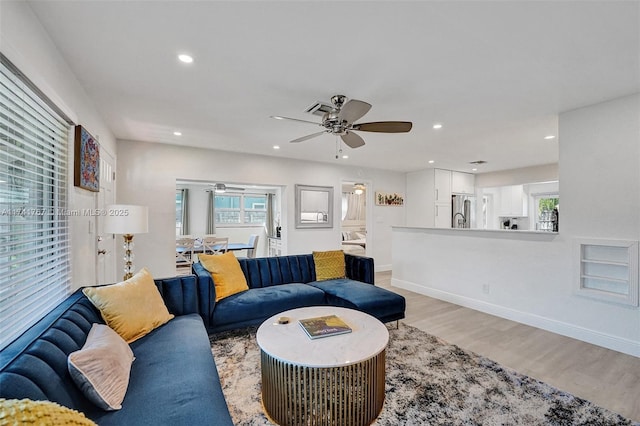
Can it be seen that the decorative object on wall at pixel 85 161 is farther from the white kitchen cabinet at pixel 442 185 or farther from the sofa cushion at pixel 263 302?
the white kitchen cabinet at pixel 442 185

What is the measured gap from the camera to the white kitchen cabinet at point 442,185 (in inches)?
→ 267

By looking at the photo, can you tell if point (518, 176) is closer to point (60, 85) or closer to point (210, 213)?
point (210, 213)

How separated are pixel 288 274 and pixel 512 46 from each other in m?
3.14

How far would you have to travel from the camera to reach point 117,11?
64.8 inches

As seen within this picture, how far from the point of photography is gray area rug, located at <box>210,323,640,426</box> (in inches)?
71.1

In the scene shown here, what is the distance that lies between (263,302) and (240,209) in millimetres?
5653

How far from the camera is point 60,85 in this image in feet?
6.76

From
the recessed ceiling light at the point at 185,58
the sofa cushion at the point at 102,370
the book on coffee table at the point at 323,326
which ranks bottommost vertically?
the book on coffee table at the point at 323,326

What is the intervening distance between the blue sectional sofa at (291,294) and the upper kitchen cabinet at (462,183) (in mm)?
4456

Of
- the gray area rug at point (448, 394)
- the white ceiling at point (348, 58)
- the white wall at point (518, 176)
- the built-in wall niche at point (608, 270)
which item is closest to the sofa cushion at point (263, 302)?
the gray area rug at point (448, 394)

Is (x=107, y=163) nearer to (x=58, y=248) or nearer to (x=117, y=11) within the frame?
(x=58, y=248)

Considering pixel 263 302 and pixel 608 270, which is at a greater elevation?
pixel 608 270

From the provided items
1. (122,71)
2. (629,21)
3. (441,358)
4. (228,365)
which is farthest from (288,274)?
(629,21)

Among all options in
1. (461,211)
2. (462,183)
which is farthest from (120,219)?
(462,183)
